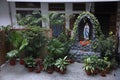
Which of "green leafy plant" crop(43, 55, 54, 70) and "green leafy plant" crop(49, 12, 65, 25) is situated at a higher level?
"green leafy plant" crop(49, 12, 65, 25)

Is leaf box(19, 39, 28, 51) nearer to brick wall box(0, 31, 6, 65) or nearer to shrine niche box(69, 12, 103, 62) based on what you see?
brick wall box(0, 31, 6, 65)

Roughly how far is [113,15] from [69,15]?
244 cm

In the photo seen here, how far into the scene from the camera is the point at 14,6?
12.9m

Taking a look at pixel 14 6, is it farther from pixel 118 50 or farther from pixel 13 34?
pixel 118 50

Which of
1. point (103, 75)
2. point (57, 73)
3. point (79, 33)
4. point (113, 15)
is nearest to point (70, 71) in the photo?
point (57, 73)

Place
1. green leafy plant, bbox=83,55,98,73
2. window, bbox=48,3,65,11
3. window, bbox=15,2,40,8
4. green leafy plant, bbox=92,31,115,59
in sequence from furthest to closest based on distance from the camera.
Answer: window, bbox=15,2,40,8, window, bbox=48,3,65,11, green leafy plant, bbox=92,31,115,59, green leafy plant, bbox=83,55,98,73

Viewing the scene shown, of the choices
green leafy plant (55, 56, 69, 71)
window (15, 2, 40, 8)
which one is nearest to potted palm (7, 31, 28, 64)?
green leafy plant (55, 56, 69, 71)

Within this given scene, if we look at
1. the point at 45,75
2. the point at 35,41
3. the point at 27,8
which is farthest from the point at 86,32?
the point at 27,8

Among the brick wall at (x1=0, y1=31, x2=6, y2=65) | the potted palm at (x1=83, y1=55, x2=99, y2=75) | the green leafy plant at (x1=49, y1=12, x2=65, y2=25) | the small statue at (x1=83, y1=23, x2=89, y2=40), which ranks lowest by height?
the potted palm at (x1=83, y1=55, x2=99, y2=75)

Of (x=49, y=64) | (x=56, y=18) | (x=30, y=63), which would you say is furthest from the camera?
(x=56, y=18)

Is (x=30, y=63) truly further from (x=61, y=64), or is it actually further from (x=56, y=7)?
(x=56, y=7)

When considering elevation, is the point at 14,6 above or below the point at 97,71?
above

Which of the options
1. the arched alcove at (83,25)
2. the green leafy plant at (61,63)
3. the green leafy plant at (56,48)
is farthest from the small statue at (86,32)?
the green leafy plant at (61,63)

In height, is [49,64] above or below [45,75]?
above
